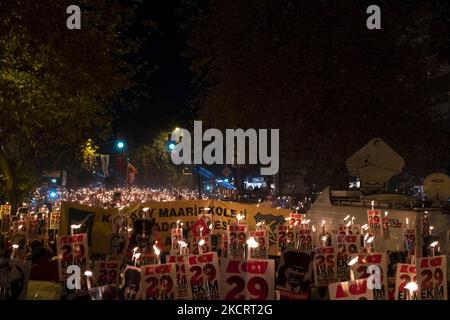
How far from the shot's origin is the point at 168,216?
15727 mm

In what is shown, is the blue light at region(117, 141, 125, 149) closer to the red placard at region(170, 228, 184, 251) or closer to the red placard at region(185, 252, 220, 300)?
the red placard at region(170, 228, 184, 251)

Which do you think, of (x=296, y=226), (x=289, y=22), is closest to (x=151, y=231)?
(x=296, y=226)

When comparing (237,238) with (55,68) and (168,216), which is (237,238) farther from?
(55,68)

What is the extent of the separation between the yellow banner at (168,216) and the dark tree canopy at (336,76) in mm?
7472

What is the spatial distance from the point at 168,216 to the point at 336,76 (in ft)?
31.2

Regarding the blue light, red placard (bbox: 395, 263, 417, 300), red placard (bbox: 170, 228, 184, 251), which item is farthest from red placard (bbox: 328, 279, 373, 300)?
the blue light

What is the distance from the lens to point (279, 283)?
8602 mm

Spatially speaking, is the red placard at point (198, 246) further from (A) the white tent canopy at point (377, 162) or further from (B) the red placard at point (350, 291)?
(A) the white tent canopy at point (377, 162)

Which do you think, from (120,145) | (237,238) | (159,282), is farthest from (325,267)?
(120,145)

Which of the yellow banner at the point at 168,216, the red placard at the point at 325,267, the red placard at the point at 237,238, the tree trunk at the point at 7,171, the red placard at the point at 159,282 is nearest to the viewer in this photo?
the red placard at the point at 159,282

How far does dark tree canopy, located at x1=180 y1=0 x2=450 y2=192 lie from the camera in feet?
73.3

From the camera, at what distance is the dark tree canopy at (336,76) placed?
22344 mm

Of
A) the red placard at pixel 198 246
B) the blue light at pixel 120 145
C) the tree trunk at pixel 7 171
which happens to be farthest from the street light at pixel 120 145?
the red placard at pixel 198 246
